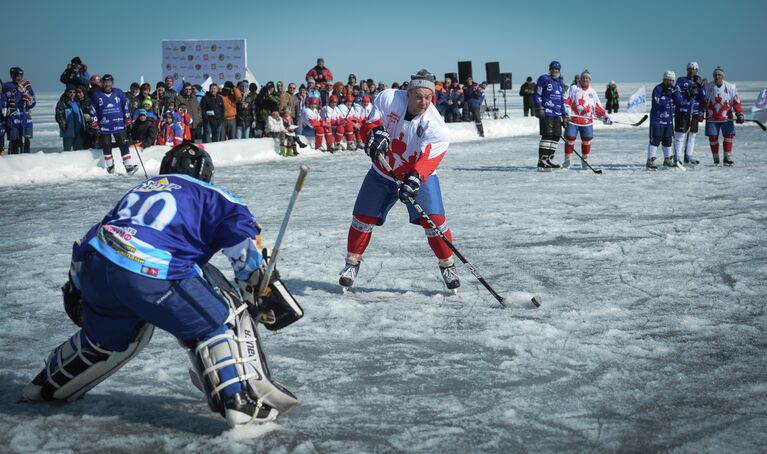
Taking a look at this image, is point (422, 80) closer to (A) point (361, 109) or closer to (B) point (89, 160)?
(B) point (89, 160)

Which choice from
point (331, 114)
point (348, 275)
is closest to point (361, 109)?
point (331, 114)

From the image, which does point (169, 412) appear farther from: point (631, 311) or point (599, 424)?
point (631, 311)

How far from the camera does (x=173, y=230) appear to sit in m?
3.02

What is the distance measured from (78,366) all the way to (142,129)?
11647mm

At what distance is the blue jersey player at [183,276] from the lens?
298 centimetres

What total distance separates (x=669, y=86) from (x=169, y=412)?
39.4 ft

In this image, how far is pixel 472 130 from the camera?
77.6ft

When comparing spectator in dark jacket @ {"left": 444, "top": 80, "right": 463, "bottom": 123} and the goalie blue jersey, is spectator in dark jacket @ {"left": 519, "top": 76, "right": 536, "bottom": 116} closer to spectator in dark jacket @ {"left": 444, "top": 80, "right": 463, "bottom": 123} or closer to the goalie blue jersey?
spectator in dark jacket @ {"left": 444, "top": 80, "right": 463, "bottom": 123}

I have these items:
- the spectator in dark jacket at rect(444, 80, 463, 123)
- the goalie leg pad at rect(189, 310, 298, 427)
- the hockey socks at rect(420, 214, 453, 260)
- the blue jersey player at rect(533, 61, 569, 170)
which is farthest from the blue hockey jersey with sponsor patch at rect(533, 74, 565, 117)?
the goalie leg pad at rect(189, 310, 298, 427)

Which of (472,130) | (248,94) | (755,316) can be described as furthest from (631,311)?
(472,130)

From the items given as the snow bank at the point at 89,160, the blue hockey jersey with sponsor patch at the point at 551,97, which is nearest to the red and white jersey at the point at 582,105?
the blue hockey jersey with sponsor patch at the point at 551,97

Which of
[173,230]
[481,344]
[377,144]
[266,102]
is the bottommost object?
[481,344]

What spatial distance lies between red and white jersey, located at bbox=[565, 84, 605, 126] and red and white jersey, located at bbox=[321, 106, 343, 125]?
242 inches

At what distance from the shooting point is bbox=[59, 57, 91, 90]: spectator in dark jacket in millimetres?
13969
